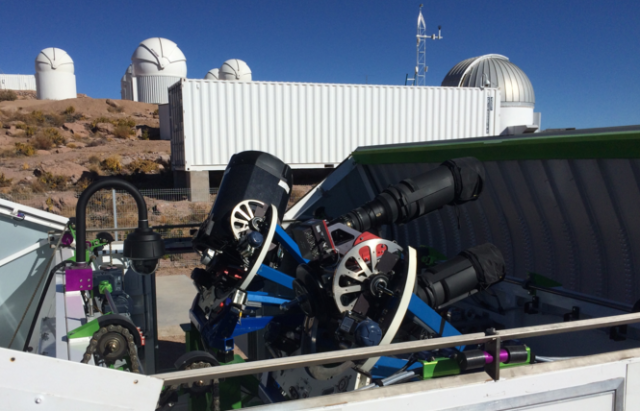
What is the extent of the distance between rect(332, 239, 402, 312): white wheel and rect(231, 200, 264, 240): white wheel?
3.77ft

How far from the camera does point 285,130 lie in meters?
13.9

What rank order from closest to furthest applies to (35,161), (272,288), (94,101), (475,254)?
(475,254)
(272,288)
(35,161)
(94,101)

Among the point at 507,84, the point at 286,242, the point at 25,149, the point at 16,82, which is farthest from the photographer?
the point at 16,82

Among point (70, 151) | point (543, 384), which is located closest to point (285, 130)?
point (543, 384)

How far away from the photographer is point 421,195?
11.7 ft

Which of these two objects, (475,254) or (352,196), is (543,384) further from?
(352,196)

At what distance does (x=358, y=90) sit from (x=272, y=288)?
33.7 ft

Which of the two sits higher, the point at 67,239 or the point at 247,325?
the point at 67,239

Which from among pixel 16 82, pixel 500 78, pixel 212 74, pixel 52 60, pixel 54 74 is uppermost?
pixel 52 60

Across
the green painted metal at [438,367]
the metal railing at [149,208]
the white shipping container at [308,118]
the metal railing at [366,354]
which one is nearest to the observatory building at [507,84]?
the white shipping container at [308,118]

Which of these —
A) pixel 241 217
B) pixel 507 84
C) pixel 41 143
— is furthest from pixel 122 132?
pixel 241 217

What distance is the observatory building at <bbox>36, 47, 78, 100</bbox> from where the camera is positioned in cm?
3297

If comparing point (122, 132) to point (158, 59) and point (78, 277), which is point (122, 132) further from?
point (78, 277)

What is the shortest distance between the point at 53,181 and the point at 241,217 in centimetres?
1733
